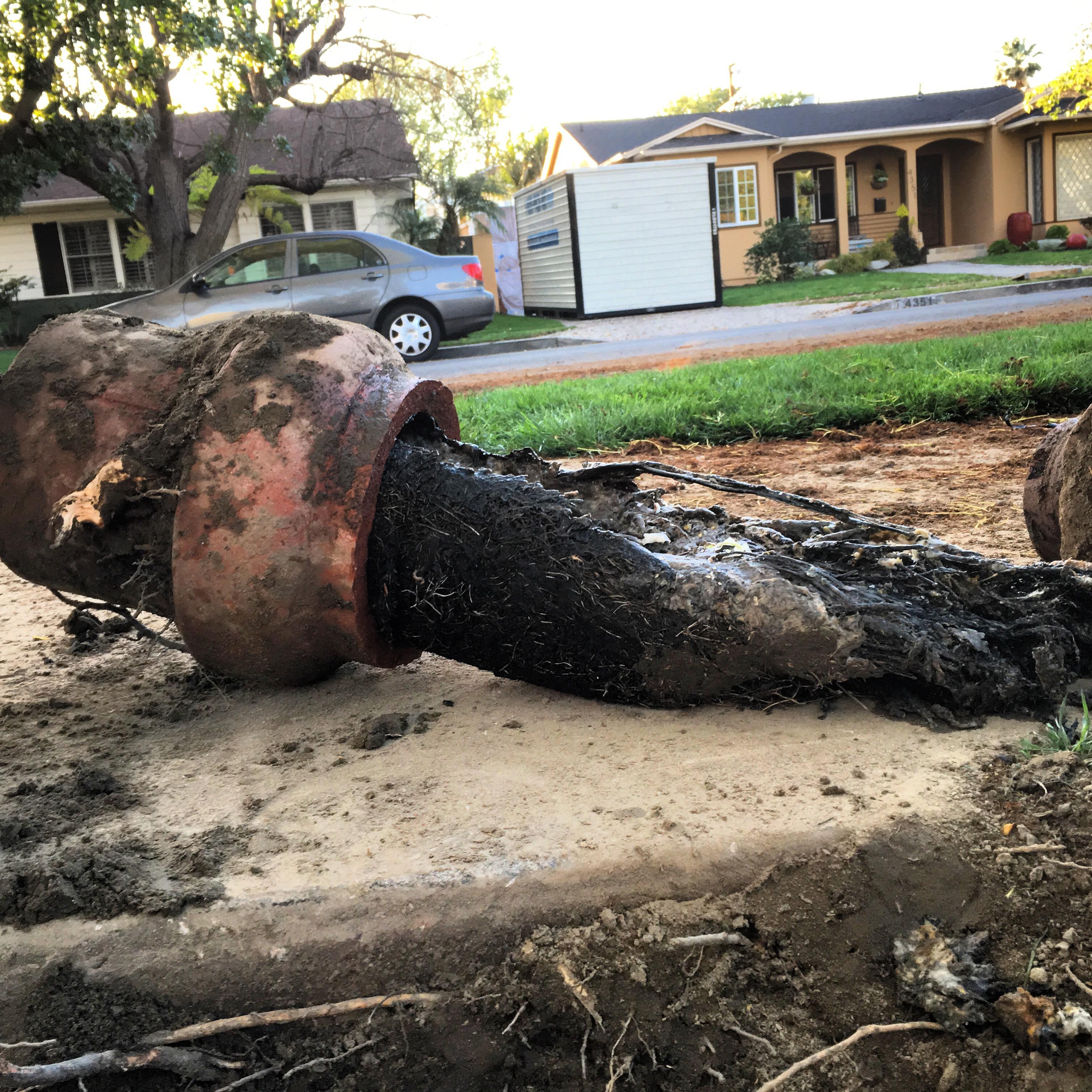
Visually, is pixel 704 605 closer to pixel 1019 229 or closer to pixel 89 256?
pixel 89 256

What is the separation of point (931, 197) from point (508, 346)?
2106 centimetres

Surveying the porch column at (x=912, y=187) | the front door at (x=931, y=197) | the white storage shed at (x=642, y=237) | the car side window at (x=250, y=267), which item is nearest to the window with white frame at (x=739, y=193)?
the porch column at (x=912, y=187)

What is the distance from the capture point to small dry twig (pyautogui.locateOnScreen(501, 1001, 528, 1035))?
1566 millimetres

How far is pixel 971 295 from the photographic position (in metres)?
13.7

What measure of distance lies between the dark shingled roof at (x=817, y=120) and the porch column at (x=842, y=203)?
825 mm

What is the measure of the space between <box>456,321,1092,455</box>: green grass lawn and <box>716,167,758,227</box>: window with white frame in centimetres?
1996

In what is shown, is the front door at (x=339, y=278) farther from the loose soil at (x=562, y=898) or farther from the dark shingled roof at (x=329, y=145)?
the loose soil at (x=562, y=898)


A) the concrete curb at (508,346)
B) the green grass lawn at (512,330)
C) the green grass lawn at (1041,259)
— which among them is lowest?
the concrete curb at (508,346)

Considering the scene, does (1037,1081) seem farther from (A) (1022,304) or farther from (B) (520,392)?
(A) (1022,304)

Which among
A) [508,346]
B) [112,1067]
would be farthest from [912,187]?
[112,1067]

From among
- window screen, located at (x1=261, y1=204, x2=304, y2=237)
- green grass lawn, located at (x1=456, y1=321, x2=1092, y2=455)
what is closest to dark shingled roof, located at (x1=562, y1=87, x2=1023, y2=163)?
window screen, located at (x1=261, y1=204, x2=304, y2=237)

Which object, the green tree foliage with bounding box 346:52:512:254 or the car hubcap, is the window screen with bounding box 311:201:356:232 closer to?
the green tree foliage with bounding box 346:52:512:254

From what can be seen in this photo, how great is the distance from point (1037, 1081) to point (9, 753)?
2.21 meters

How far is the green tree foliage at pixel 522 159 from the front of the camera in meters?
42.5
